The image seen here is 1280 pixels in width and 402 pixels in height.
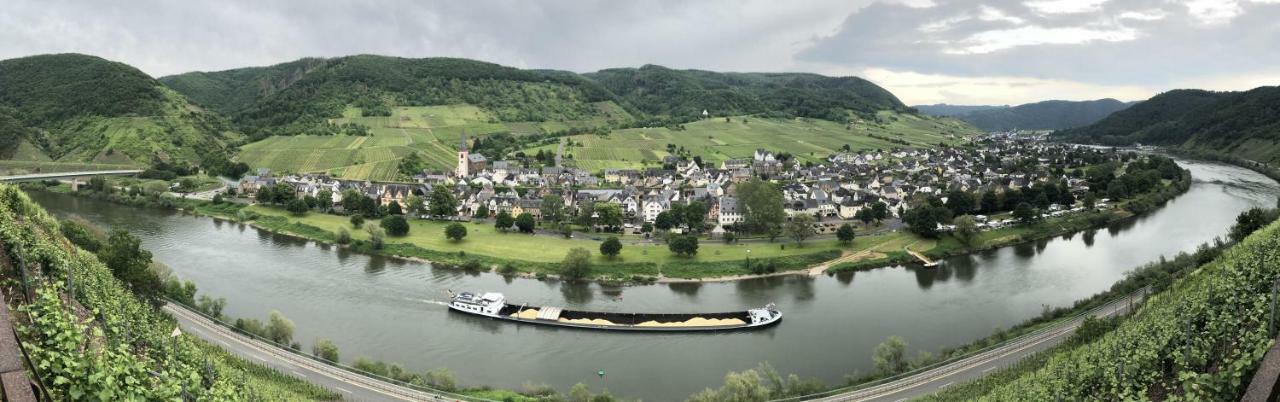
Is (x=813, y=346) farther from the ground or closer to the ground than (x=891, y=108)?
closer to the ground

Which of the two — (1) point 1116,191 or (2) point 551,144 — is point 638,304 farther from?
(2) point 551,144

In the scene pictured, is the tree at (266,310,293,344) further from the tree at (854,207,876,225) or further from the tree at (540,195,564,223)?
the tree at (854,207,876,225)

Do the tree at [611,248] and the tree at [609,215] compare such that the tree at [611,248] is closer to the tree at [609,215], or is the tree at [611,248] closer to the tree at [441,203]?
the tree at [609,215]

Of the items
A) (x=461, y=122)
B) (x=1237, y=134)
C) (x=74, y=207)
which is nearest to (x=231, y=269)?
(x=74, y=207)

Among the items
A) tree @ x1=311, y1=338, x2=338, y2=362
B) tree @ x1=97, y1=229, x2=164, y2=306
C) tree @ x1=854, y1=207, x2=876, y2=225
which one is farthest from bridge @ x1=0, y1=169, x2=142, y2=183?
tree @ x1=854, y1=207, x2=876, y2=225

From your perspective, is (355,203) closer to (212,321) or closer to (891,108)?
(212,321)

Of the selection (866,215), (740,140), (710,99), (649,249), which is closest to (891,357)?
(649,249)

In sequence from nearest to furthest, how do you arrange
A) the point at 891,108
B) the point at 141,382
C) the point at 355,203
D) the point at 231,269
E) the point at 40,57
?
the point at 141,382, the point at 231,269, the point at 355,203, the point at 40,57, the point at 891,108

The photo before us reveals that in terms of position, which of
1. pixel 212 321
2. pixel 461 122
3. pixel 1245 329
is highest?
pixel 461 122
